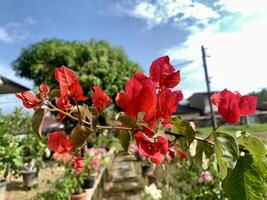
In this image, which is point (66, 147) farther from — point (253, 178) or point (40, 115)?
point (253, 178)

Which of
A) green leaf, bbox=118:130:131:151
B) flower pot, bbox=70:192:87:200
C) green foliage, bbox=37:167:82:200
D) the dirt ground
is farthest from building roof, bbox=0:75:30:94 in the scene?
green leaf, bbox=118:130:131:151

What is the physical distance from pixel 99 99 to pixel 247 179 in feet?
0.95

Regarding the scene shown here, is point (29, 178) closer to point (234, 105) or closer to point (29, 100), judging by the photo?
point (29, 100)

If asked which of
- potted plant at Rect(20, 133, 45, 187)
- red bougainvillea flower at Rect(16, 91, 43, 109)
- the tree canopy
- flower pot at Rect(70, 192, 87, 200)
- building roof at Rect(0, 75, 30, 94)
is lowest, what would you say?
flower pot at Rect(70, 192, 87, 200)

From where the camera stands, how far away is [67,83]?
1.95 ft

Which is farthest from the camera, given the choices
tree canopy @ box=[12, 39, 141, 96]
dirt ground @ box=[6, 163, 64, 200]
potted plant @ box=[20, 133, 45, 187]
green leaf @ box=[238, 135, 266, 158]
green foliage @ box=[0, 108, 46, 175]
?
tree canopy @ box=[12, 39, 141, 96]

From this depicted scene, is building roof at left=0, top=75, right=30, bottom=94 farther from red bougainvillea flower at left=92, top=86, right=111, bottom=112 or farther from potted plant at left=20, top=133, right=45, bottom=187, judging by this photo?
red bougainvillea flower at left=92, top=86, right=111, bottom=112

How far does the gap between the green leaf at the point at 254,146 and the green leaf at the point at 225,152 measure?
6 cm

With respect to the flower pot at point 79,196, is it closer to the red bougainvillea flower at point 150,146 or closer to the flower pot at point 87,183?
the flower pot at point 87,183

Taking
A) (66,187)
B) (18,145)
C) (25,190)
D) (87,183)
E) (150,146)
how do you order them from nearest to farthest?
(150,146) < (66,187) < (18,145) < (87,183) < (25,190)

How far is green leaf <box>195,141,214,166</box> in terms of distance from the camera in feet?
2.17

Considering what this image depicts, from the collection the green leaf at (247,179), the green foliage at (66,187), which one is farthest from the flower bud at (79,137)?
the green foliage at (66,187)

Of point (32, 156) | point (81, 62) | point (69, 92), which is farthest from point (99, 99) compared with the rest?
point (81, 62)

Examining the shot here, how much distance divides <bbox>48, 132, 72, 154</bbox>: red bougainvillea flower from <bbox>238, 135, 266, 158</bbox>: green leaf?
1.03 feet
